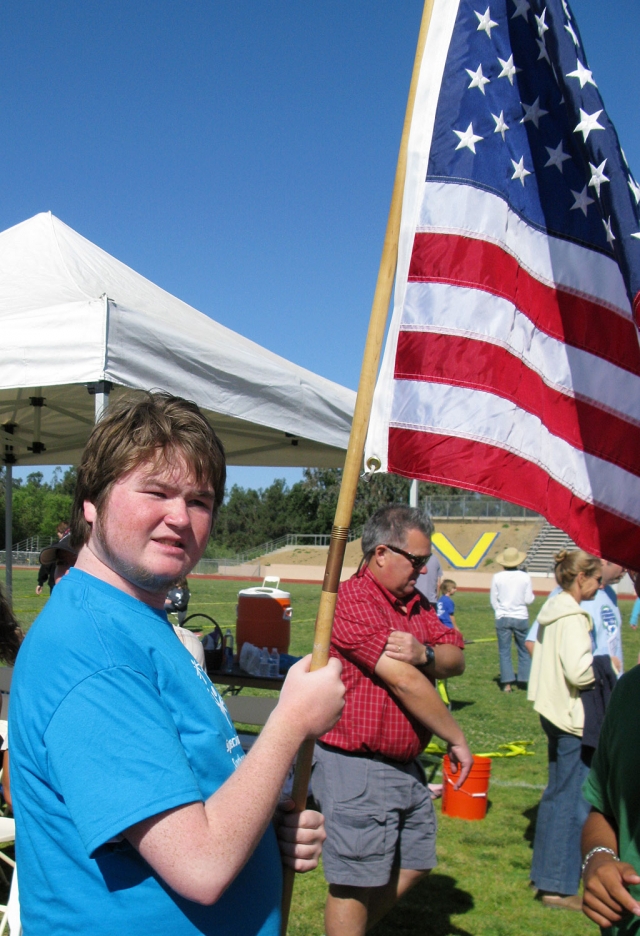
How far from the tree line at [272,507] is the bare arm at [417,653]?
71.4 m

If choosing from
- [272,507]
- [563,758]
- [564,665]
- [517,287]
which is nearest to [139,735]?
[517,287]

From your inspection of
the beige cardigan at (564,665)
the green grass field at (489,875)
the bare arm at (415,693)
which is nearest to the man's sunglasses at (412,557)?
the bare arm at (415,693)

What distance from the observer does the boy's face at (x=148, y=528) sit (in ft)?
4.96

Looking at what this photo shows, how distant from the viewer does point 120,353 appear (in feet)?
13.9

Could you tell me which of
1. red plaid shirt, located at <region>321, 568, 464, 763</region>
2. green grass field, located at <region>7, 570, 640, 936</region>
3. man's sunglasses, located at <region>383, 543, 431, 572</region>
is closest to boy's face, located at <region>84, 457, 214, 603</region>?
red plaid shirt, located at <region>321, 568, 464, 763</region>

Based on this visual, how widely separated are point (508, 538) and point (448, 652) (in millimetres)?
56585

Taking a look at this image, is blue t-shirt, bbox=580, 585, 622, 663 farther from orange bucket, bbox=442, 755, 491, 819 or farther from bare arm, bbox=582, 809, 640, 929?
bare arm, bbox=582, 809, 640, 929

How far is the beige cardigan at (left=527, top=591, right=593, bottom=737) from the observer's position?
488cm

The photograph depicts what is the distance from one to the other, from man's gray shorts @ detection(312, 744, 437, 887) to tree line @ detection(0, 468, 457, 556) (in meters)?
71.4

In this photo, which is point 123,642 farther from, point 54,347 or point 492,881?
point 492,881

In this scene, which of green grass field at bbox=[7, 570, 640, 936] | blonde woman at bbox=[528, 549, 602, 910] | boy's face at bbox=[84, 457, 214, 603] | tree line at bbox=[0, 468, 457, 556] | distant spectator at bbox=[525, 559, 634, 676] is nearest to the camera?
boy's face at bbox=[84, 457, 214, 603]

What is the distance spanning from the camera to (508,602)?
12.1m

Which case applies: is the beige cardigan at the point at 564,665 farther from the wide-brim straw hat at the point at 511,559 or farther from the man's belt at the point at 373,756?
the wide-brim straw hat at the point at 511,559

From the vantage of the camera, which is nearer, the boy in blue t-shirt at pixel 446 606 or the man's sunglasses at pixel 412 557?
the man's sunglasses at pixel 412 557
